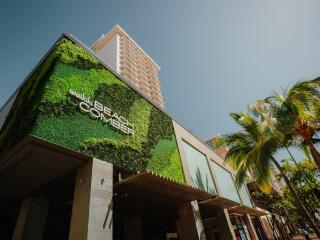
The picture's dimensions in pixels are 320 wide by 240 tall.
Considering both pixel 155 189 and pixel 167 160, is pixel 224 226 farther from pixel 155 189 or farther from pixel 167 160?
pixel 155 189

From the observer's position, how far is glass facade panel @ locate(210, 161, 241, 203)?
20594 millimetres

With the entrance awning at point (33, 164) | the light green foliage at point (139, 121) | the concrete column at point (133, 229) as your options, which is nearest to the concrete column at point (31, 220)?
the entrance awning at point (33, 164)

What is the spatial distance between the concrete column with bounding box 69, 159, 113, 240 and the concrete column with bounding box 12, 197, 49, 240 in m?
3.03

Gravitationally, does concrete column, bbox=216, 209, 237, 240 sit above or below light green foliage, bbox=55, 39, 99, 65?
below

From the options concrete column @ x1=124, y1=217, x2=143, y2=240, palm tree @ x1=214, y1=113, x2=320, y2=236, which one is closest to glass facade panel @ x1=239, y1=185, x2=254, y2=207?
palm tree @ x1=214, y1=113, x2=320, y2=236

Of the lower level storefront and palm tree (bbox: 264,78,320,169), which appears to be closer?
the lower level storefront

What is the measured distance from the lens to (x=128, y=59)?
194 ft

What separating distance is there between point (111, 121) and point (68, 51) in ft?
11.9

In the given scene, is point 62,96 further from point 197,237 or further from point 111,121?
point 197,237

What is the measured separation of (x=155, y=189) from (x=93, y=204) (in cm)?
363

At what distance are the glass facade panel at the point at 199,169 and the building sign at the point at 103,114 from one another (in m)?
7.21

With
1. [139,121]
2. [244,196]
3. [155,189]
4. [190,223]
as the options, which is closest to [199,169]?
[190,223]

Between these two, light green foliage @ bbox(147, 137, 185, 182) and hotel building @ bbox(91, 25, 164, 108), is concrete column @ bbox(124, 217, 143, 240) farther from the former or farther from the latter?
hotel building @ bbox(91, 25, 164, 108)

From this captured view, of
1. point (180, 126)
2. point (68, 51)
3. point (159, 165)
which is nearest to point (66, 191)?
point (159, 165)
